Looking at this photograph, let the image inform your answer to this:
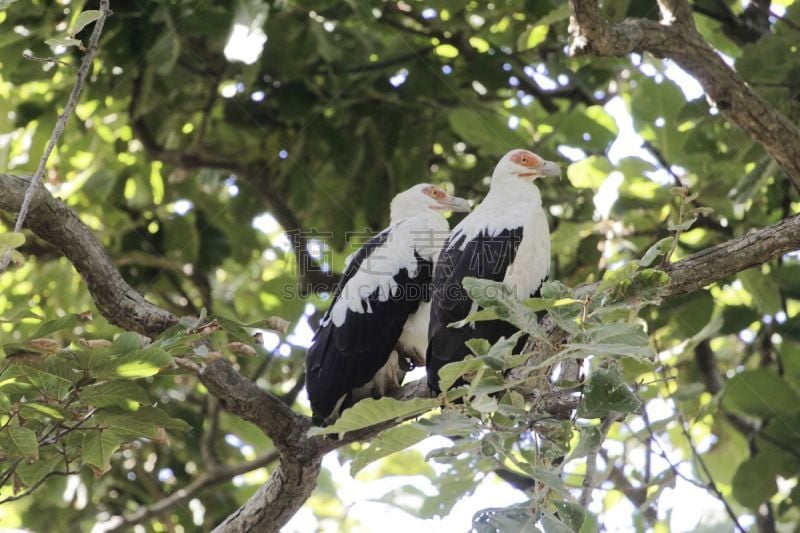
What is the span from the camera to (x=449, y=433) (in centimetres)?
285

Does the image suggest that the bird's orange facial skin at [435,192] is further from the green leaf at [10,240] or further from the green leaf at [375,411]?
the green leaf at [375,411]

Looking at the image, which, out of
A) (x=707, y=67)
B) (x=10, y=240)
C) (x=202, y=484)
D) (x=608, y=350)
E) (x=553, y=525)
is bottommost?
(x=202, y=484)

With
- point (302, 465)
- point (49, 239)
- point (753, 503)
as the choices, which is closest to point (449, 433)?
point (302, 465)

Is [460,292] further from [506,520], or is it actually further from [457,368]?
[506,520]

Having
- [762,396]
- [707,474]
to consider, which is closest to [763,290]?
[762,396]

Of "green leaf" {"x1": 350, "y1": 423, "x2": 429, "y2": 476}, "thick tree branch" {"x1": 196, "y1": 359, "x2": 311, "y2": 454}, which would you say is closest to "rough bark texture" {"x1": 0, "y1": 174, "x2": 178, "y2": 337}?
"thick tree branch" {"x1": 196, "y1": 359, "x2": 311, "y2": 454}

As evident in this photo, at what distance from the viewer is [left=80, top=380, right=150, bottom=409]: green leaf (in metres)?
3.76

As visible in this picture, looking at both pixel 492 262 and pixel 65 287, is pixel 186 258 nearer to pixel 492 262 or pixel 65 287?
pixel 65 287

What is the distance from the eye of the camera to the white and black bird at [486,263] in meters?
4.86

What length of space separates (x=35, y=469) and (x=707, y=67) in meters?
3.80

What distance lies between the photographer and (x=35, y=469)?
13.9 feet

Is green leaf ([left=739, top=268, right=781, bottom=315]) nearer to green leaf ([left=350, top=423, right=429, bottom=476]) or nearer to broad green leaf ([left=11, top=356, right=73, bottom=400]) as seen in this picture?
green leaf ([left=350, top=423, right=429, bottom=476])

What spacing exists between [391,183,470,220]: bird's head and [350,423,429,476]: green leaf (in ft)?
10.8

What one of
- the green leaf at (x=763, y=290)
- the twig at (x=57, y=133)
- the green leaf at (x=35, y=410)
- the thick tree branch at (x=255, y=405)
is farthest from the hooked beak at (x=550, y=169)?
the green leaf at (x=35, y=410)
